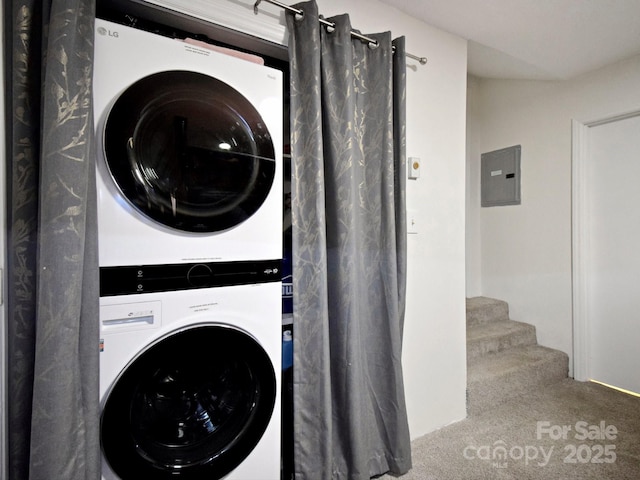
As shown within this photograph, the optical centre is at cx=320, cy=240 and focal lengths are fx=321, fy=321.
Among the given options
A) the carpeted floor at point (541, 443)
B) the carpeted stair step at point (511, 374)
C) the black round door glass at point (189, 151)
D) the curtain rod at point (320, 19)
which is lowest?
the carpeted floor at point (541, 443)

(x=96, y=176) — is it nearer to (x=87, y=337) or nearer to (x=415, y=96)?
(x=87, y=337)

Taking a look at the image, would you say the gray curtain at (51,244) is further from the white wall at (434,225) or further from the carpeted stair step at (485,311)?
the carpeted stair step at (485,311)

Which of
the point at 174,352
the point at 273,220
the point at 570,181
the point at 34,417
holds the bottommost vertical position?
the point at 34,417

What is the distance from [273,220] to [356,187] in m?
0.49

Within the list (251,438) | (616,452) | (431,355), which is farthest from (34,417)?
(616,452)

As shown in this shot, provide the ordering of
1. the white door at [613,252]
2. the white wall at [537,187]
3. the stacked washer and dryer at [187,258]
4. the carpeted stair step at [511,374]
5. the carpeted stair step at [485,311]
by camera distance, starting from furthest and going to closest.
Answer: the carpeted stair step at [485,311]
the white wall at [537,187]
the white door at [613,252]
the carpeted stair step at [511,374]
the stacked washer and dryer at [187,258]

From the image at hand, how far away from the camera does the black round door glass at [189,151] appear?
3.26 ft

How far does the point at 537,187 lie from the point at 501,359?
61.2 inches

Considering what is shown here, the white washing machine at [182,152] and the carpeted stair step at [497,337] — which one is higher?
the white washing machine at [182,152]

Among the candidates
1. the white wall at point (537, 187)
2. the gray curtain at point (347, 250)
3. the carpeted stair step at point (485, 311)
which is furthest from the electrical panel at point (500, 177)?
the gray curtain at point (347, 250)

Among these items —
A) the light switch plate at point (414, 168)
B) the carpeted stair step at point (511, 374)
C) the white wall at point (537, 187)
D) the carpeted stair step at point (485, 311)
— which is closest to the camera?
the light switch plate at point (414, 168)

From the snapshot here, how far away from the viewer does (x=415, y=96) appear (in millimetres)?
1870

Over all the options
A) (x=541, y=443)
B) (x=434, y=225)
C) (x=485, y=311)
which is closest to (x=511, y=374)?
(x=541, y=443)

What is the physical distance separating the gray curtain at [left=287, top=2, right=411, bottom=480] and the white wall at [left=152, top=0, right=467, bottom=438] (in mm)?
253
